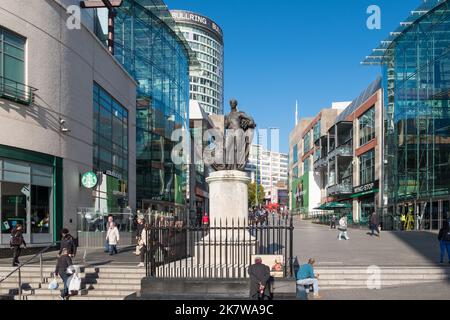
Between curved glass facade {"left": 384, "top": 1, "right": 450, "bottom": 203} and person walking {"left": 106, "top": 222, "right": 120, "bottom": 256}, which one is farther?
curved glass facade {"left": 384, "top": 1, "right": 450, "bottom": 203}

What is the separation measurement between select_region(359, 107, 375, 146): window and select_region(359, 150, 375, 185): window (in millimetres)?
1581

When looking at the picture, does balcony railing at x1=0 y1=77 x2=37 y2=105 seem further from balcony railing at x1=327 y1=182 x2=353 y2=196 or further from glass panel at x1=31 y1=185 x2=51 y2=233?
balcony railing at x1=327 y1=182 x2=353 y2=196

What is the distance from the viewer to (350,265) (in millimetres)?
17109

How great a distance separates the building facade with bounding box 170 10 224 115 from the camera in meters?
162

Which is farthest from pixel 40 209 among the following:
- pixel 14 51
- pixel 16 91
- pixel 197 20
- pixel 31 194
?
pixel 197 20

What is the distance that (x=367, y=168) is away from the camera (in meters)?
54.1

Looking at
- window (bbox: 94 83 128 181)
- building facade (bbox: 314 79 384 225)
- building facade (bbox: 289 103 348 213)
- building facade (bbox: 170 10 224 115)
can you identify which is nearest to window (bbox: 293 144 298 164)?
building facade (bbox: 289 103 348 213)

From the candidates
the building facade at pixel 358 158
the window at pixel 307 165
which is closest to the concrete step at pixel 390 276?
the building facade at pixel 358 158

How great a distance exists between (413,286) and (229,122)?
7439 mm

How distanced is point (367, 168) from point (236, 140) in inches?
1647

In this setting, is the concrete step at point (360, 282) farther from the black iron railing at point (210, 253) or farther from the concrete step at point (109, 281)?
the concrete step at point (109, 281)

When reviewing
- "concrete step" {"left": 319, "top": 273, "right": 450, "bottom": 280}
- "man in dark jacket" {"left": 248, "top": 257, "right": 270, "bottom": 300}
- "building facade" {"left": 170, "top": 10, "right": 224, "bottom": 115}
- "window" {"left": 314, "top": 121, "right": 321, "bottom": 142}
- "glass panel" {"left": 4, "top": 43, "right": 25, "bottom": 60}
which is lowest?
"concrete step" {"left": 319, "top": 273, "right": 450, "bottom": 280}
